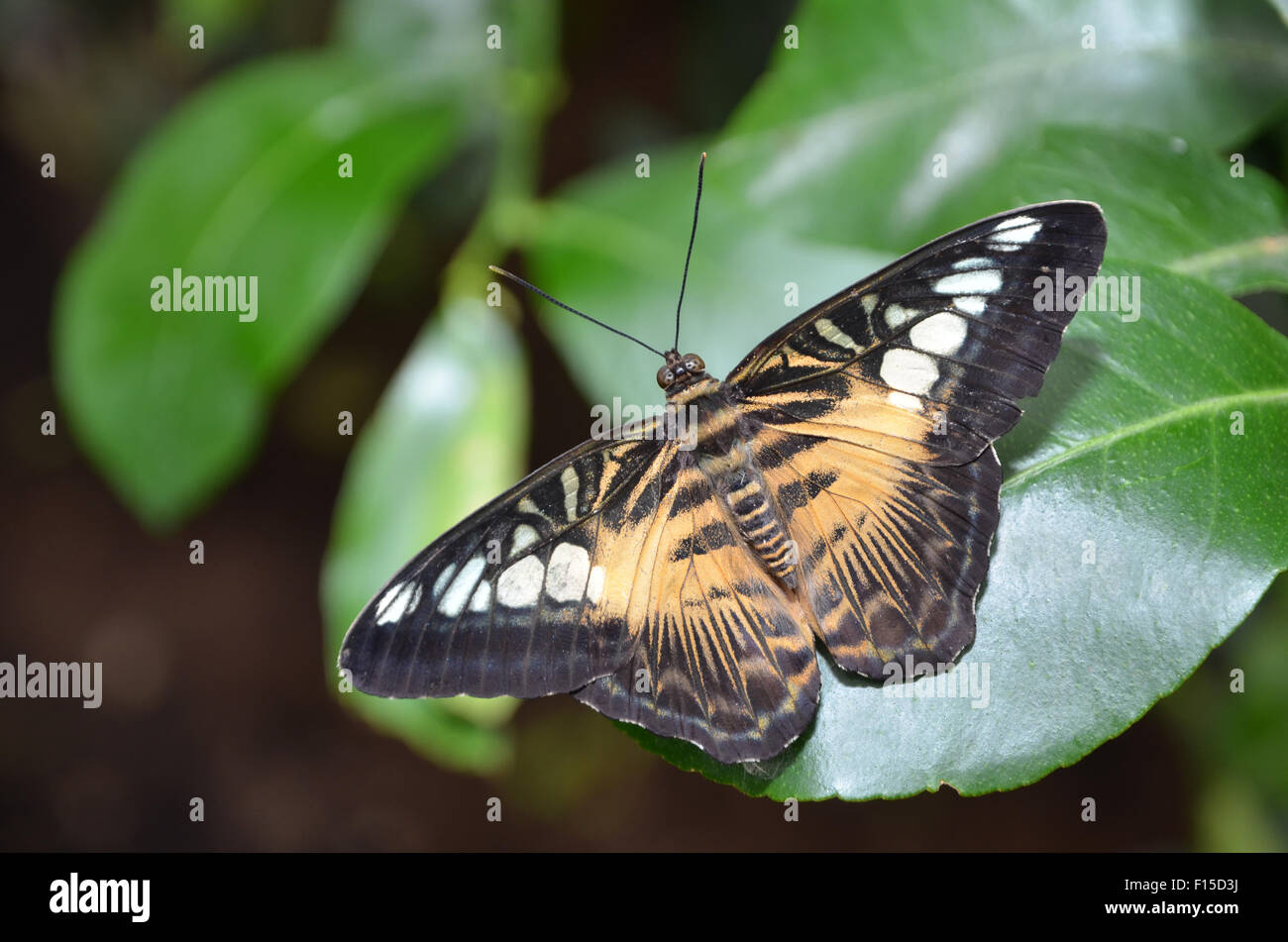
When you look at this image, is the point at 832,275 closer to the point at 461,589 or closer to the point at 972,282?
the point at 972,282

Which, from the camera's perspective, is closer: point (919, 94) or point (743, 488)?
point (743, 488)

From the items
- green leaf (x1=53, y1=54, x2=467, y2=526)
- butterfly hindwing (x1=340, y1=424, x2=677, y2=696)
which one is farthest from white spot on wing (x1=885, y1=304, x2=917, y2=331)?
green leaf (x1=53, y1=54, x2=467, y2=526)

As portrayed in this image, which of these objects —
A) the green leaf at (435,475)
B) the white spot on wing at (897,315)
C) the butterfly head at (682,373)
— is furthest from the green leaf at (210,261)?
the white spot on wing at (897,315)

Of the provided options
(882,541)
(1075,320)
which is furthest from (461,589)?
(1075,320)

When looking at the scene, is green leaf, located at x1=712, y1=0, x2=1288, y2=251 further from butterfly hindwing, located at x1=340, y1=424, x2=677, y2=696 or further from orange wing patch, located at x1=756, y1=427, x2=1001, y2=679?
butterfly hindwing, located at x1=340, y1=424, x2=677, y2=696

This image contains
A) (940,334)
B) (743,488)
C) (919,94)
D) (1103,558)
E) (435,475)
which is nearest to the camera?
(1103,558)

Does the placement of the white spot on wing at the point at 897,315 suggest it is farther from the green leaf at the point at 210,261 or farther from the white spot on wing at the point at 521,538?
the green leaf at the point at 210,261

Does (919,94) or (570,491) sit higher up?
(919,94)
